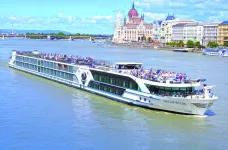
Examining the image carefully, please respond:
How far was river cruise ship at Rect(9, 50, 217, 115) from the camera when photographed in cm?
1936

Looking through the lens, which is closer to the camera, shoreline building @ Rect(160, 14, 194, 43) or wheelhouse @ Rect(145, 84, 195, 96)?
wheelhouse @ Rect(145, 84, 195, 96)

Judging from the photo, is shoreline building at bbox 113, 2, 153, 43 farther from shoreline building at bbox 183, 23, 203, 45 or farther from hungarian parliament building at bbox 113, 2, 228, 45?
shoreline building at bbox 183, 23, 203, 45

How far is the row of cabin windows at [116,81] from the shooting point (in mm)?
21773

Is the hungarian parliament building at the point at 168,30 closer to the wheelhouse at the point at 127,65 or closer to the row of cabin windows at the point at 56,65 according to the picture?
the row of cabin windows at the point at 56,65

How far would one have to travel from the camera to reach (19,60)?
40406 mm

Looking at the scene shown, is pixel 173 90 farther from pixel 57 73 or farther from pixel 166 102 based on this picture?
pixel 57 73

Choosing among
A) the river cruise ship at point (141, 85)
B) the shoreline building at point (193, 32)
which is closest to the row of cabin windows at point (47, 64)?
the river cruise ship at point (141, 85)

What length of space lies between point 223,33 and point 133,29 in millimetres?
62980

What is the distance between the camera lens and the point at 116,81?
23.2 m

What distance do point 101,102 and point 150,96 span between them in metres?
3.71

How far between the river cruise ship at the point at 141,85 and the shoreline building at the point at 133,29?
12596cm

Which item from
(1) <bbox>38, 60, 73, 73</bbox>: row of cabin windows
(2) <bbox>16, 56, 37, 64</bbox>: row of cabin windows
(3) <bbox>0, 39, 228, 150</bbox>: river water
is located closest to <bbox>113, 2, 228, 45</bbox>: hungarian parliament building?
(2) <bbox>16, 56, 37, 64</bbox>: row of cabin windows

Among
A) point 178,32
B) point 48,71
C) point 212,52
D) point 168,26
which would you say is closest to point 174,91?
point 48,71

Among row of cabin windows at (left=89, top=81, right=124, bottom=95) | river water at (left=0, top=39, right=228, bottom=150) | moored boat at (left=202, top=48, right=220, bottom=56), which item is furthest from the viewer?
moored boat at (left=202, top=48, right=220, bottom=56)
